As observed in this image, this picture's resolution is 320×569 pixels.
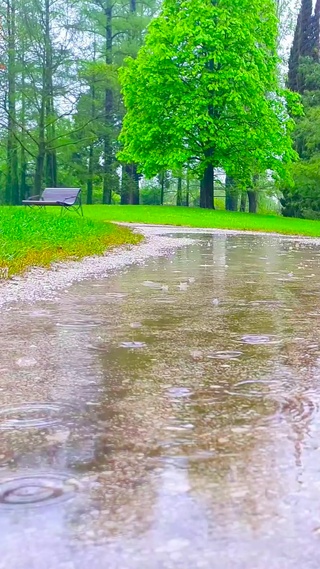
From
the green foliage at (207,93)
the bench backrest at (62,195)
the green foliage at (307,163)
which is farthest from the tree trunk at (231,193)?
the bench backrest at (62,195)

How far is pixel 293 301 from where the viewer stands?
468 centimetres

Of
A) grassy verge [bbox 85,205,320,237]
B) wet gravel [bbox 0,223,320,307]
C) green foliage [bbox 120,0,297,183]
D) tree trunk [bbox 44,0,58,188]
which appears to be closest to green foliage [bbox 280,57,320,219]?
green foliage [bbox 120,0,297,183]

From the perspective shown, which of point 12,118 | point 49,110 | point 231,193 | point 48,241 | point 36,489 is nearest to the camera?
point 36,489

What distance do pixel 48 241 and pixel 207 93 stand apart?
67.6ft

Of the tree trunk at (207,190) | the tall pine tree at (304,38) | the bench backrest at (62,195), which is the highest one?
the tall pine tree at (304,38)

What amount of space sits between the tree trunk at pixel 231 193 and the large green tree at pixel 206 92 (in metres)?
9.49

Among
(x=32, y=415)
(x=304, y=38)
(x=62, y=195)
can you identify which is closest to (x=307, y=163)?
(x=304, y=38)

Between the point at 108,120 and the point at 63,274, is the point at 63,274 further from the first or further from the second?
the point at 108,120

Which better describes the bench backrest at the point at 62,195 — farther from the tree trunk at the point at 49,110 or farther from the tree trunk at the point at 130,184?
the tree trunk at the point at 130,184

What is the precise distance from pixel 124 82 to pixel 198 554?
2864 cm

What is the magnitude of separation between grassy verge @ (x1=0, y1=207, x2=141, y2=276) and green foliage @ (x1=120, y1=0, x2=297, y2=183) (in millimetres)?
16135

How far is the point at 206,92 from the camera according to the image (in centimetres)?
2736

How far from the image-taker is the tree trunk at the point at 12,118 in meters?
32.1

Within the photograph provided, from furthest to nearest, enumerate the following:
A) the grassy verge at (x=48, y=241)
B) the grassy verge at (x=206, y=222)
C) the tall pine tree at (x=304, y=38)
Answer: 1. the tall pine tree at (x=304, y=38)
2. the grassy verge at (x=206, y=222)
3. the grassy verge at (x=48, y=241)
